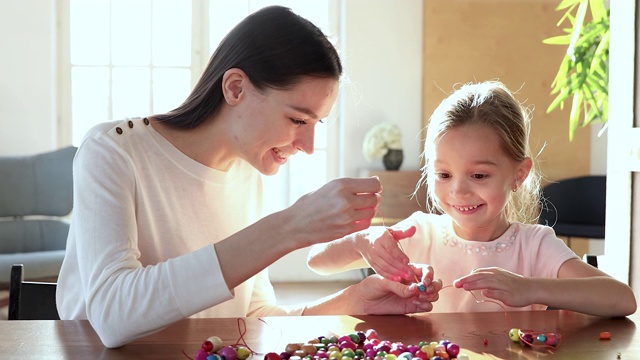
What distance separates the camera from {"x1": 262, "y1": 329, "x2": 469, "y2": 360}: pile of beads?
46.8 inches

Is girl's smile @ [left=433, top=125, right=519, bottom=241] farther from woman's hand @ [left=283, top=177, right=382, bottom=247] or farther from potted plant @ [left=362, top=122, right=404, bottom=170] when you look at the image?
potted plant @ [left=362, top=122, right=404, bottom=170]

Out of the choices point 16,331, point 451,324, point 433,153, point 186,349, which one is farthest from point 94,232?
point 433,153

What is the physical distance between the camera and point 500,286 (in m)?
1.57

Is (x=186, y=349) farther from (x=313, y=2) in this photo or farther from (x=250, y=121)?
(x=313, y=2)

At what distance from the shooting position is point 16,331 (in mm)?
1367

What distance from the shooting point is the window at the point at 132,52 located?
6.62 metres

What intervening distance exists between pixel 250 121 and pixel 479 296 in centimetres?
71

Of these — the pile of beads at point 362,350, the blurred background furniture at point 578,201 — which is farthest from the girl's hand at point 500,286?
the blurred background furniture at point 578,201

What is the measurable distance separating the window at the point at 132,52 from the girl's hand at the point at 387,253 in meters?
5.08

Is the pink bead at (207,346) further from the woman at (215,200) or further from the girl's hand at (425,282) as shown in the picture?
the girl's hand at (425,282)

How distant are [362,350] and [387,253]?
1.39 feet

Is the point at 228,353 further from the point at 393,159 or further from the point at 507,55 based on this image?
the point at 507,55

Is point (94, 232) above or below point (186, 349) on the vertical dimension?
above

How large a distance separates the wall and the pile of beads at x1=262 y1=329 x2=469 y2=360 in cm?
572
